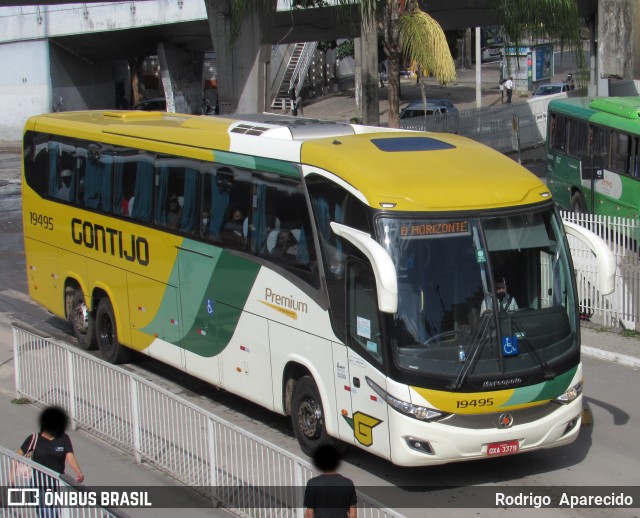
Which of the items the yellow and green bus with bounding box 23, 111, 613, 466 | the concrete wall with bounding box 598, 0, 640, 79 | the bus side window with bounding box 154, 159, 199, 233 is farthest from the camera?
the concrete wall with bounding box 598, 0, 640, 79

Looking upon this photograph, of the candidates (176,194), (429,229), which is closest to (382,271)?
(429,229)

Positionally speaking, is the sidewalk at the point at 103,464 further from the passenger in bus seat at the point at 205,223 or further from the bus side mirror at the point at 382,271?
the passenger in bus seat at the point at 205,223

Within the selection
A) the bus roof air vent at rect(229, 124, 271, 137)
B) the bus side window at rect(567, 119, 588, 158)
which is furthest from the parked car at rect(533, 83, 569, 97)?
the bus roof air vent at rect(229, 124, 271, 137)

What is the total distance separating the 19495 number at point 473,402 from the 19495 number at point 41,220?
8.85 m

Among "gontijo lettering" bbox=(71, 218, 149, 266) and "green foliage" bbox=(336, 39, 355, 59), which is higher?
"green foliage" bbox=(336, 39, 355, 59)

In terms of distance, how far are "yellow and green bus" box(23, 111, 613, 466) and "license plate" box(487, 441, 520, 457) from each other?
24 mm

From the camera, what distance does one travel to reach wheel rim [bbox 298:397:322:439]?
34.0 ft

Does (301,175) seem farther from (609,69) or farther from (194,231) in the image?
(609,69)

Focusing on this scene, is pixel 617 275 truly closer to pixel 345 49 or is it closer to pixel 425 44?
pixel 425 44

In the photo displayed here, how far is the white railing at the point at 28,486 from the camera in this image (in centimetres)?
709

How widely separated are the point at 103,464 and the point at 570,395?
492 centimetres

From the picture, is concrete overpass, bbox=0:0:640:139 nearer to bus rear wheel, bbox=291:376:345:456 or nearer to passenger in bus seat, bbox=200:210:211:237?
passenger in bus seat, bbox=200:210:211:237

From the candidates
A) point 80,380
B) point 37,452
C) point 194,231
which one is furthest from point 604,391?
point 37,452

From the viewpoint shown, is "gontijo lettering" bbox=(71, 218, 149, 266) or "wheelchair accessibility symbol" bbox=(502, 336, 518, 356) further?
"gontijo lettering" bbox=(71, 218, 149, 266)
